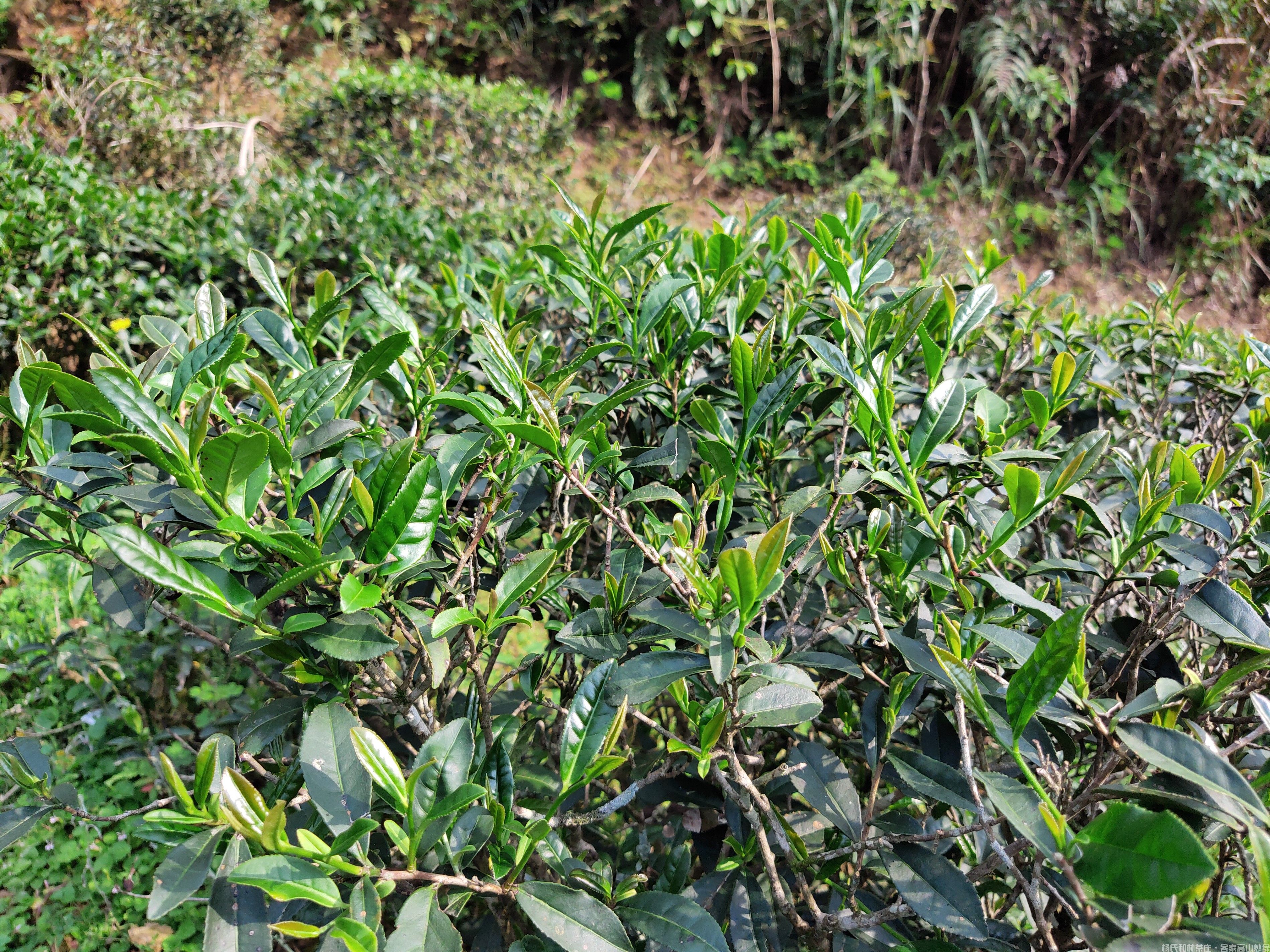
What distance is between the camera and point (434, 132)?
5004mm

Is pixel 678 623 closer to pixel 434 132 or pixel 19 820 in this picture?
pixel 19 820

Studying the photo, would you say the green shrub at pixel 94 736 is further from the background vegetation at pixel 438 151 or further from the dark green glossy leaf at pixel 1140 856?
the dark green glossy leaf at pixel 1140 856

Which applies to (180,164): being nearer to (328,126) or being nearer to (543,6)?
(328,126)

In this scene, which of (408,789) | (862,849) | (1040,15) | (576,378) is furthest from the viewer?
(1040,15)

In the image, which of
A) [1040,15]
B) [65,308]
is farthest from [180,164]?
[1040,15]

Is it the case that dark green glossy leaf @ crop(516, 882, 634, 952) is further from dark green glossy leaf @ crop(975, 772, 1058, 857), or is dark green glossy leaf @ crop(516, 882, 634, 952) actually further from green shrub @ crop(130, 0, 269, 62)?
green shrub @ crop(130, 0, 269, 62)

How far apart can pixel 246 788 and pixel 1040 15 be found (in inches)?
310

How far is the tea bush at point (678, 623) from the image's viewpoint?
2.28 feet

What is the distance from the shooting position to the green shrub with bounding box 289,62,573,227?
4543 millimetres

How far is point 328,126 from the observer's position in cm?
510

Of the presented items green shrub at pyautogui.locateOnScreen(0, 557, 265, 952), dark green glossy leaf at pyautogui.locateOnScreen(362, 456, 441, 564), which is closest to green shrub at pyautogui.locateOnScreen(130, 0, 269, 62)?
green shrub at pyautogui.locateOnScreen(0, 557, 265, 952)

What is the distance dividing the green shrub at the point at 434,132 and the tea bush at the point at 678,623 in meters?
3.57

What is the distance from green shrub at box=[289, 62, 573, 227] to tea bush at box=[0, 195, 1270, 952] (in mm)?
3568

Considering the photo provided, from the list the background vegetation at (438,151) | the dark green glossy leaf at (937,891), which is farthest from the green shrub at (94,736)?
the dark green glossy leaf at (937,891)
